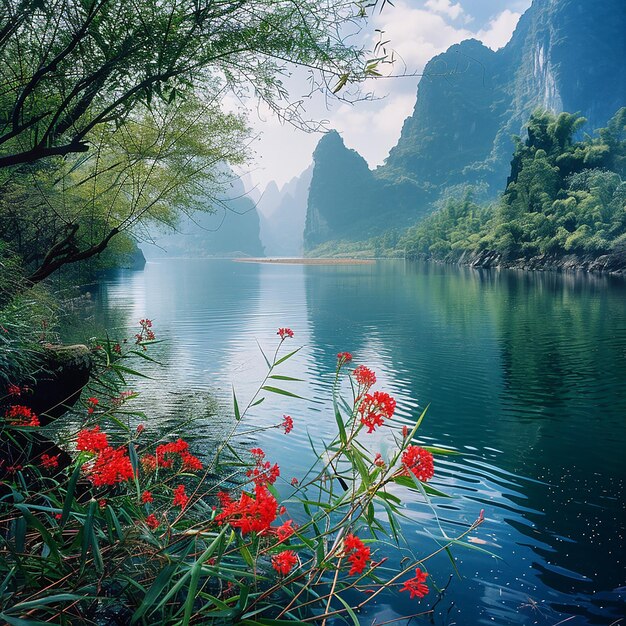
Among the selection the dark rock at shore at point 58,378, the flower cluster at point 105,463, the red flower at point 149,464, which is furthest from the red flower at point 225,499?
the dark rock at shore at point 58,378

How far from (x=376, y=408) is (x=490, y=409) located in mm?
10336

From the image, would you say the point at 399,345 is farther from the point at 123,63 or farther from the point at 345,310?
the point at 123,63

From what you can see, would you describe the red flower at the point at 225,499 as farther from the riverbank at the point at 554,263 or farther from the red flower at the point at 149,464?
the riverbank at the point at 554,263

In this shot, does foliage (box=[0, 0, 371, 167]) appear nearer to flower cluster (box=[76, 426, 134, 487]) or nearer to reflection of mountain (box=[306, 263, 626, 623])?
flower cluster (box=[76, 426, 134, 487])

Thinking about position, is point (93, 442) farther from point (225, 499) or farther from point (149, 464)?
point (149, 464)

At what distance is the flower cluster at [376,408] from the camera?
9.73 ft

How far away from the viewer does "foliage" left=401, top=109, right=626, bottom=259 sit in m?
57.7

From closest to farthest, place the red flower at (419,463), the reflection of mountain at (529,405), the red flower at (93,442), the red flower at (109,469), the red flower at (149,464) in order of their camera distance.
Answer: the red flower at (419,463), the red flower at (109,469), the red flower at (93,442), the red flower at (149,464), the reflection of mountain at (529,405)

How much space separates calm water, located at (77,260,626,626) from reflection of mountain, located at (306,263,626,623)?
34 mm

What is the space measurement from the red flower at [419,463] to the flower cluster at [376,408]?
1.15ft

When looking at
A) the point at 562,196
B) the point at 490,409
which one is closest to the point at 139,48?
the point at 490,409

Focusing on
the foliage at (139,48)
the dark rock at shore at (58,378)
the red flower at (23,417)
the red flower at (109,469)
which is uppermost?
the foliage at (139,48)

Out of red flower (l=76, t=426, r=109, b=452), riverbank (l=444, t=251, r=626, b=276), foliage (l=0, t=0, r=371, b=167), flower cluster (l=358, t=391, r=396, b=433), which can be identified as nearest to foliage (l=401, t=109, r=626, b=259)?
riverbank (l=444, t=251, r=626, b=276)

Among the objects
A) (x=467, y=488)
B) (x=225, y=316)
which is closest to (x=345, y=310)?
(x=225, y=316)
